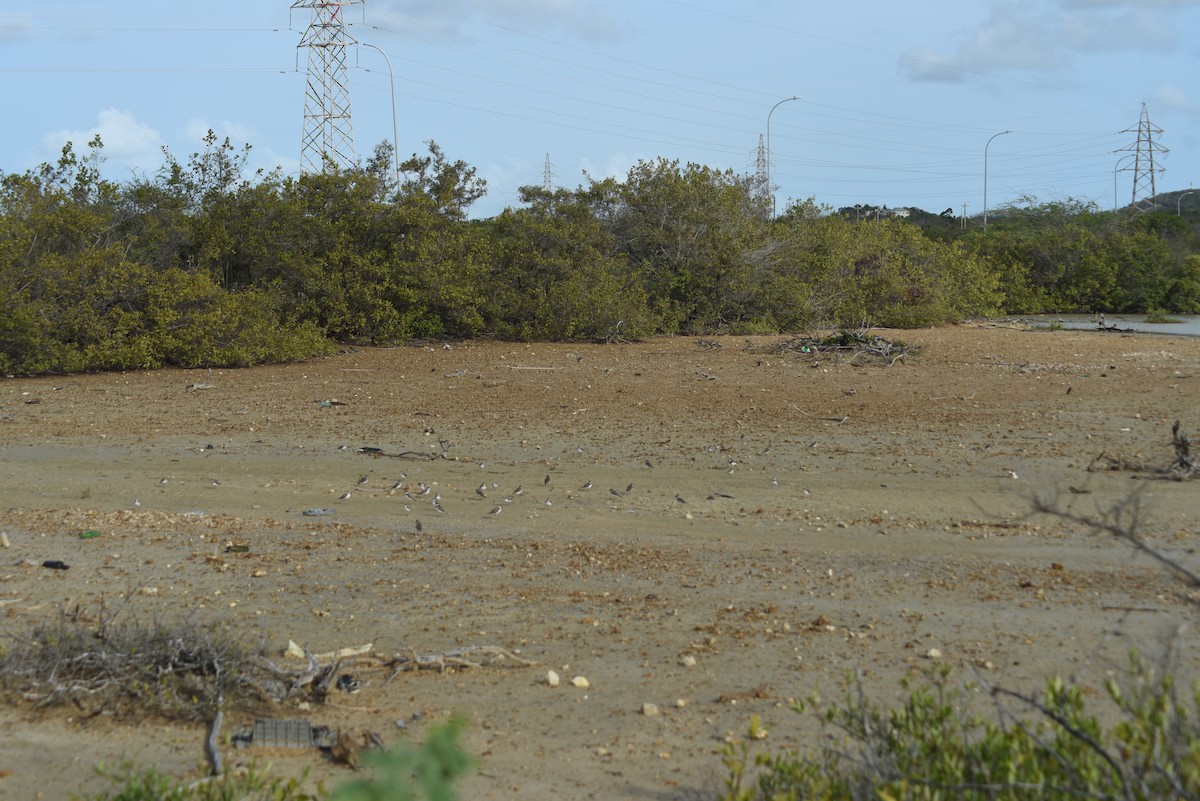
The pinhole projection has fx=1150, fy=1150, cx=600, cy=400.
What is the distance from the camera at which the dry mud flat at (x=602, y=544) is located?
4.44 meters

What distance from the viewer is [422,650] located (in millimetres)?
5262

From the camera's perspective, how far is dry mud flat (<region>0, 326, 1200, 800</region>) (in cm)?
444

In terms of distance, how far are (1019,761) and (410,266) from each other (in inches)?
674

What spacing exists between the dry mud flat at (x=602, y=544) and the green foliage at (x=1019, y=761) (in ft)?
2.04

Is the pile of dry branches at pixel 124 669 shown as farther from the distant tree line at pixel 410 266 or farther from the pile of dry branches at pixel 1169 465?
the distant tree line at pixel 410 266

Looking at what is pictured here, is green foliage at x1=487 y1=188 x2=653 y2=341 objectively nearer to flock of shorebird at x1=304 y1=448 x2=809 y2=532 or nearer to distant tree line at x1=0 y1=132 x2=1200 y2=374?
distant tree line at x1=0 y1=132 x2=1200 y2=374

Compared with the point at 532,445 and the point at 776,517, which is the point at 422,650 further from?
the point at 532,445

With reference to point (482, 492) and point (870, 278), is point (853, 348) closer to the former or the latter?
point (870, 278)

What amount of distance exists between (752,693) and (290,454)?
255 inches

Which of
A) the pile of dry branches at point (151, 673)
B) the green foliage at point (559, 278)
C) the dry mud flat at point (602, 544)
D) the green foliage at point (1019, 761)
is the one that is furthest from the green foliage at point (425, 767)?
the green foliage at point (559, 278)

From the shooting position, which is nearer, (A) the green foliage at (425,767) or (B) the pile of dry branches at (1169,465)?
(A) the green foliage at (425,767)

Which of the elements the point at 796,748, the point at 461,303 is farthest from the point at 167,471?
the point at 461,303

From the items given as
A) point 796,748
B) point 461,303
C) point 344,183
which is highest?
point 344,183

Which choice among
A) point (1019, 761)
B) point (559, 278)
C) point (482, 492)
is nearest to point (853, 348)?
point (559, 278)
